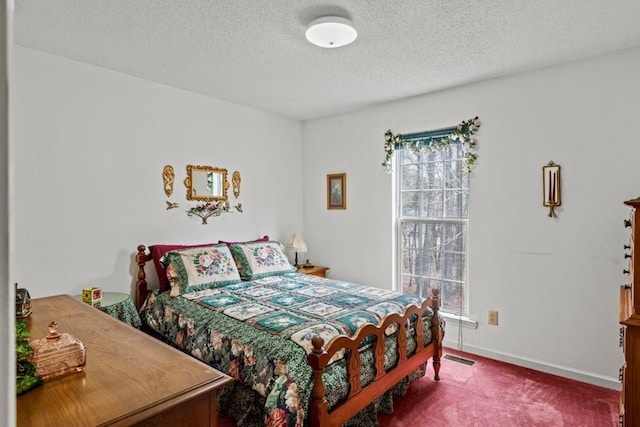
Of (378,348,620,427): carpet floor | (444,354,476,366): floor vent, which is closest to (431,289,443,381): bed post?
(378,348,620,427): carpet floor

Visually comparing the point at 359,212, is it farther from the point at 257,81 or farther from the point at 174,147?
the point at 174,147

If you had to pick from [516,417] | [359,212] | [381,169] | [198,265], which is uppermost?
[381,169]

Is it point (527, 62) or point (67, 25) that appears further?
point (527, 62)

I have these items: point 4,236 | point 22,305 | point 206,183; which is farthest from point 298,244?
point 4,236

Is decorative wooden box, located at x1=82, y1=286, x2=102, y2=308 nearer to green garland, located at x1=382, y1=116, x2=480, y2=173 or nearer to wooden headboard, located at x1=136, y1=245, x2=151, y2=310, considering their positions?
wooden headboard, located at x1=136, y1=245, x2=151, y2=310

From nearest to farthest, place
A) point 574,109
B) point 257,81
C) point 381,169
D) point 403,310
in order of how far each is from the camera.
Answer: point 403,310, point 574,109, point 257,81, point 381,169

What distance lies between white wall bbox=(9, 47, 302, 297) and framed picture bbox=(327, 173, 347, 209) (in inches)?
39.7

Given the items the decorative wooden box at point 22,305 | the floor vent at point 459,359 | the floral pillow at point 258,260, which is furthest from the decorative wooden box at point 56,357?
the floor vent at point 459,359

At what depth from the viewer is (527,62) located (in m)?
2.85

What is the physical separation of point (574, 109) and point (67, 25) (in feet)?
11.9

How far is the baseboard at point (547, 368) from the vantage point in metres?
2.71

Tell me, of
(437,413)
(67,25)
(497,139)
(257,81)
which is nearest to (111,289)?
(67,25)

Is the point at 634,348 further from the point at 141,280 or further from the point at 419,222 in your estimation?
the point at 141,280

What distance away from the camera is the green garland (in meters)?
3.33
